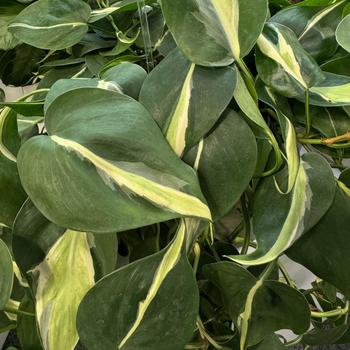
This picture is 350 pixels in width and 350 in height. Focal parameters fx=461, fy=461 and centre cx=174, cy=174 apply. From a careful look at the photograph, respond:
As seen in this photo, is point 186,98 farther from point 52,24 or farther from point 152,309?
point 52,24

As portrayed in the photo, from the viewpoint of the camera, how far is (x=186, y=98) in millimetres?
422

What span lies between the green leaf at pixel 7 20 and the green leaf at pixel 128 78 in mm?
363

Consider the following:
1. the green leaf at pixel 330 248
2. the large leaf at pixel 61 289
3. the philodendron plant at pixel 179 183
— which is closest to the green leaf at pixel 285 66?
the philodendron plant at pixel 179 183

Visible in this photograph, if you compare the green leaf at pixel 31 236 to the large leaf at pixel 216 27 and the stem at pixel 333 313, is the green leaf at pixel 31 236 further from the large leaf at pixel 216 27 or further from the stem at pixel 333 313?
the stem at pixel 333 313

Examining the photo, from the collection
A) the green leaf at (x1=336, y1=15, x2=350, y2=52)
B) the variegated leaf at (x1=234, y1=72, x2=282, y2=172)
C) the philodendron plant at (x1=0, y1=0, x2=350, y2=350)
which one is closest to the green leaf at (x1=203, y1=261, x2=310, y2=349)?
the philodendron plant at (x1=0, y1=0, x2=350, y2=350)

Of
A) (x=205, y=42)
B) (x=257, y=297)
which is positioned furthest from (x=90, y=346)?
(x=205, y=42)

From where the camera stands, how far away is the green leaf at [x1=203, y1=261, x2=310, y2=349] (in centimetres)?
46

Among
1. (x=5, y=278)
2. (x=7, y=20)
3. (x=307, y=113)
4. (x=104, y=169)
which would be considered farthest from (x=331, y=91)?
(x=7, y=20)

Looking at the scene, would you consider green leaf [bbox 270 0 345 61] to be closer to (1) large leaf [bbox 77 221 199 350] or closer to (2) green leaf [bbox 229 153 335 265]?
(2) green leaf [bbox 229 153 335 265]

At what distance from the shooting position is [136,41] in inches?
26.7

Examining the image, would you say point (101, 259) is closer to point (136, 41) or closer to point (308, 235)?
point (308, 235)

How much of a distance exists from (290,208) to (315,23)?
260 millimetres

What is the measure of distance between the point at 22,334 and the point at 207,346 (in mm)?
229

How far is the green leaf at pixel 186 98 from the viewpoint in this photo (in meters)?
0.41
